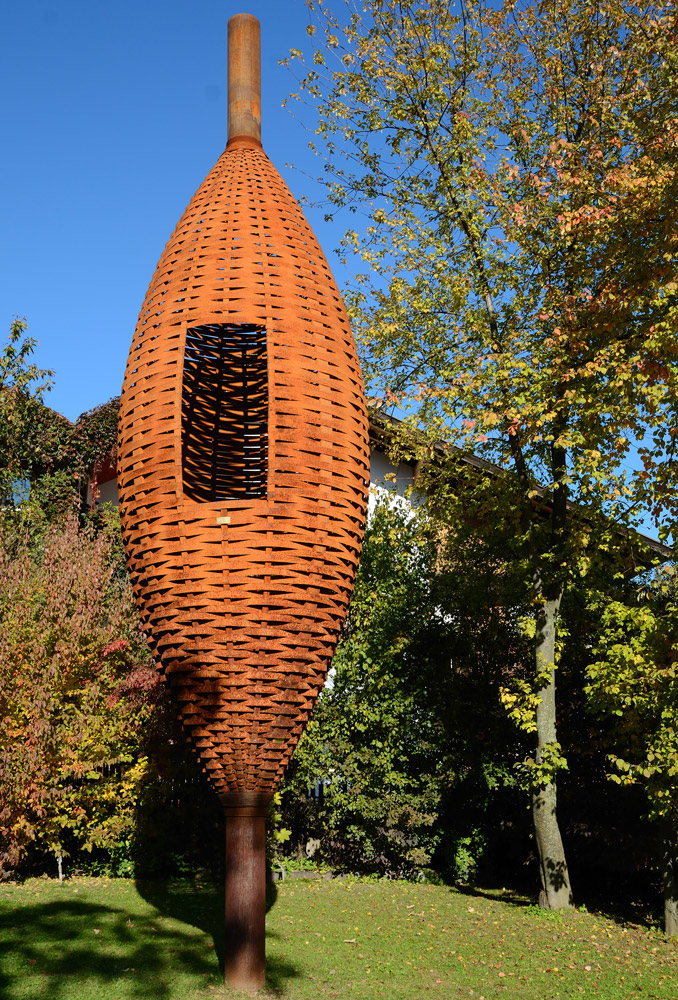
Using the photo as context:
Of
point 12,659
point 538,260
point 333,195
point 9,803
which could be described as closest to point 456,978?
point 9,803

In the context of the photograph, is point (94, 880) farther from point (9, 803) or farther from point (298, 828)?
point (298, 828)

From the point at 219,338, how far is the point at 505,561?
626 centimetres

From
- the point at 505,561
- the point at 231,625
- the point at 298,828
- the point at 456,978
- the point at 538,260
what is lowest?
the point at 456,978

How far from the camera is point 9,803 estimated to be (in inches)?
299

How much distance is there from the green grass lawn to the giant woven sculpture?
1.59m

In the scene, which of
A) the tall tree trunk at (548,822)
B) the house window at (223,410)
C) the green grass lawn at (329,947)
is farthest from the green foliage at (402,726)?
the house window at (223,410)

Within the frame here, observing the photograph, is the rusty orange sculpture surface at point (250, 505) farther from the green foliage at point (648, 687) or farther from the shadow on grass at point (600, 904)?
the shadow on grass at point (600, 904)

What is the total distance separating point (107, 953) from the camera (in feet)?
17.6

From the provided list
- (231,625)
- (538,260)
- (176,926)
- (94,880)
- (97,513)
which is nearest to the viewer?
(231,625)

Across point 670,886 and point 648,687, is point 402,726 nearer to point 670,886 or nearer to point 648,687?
point 670,886

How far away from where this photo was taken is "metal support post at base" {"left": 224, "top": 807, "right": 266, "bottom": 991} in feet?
13.9

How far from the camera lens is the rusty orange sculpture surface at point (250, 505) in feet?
13.5

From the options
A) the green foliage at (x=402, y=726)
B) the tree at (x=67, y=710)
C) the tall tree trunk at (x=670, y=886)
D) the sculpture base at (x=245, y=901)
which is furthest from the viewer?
the green foliage at (x=402, y=726)

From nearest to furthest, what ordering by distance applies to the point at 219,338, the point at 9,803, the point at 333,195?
1. the point at 219,338
2. the point at 9,803
3. the point at 333,195
